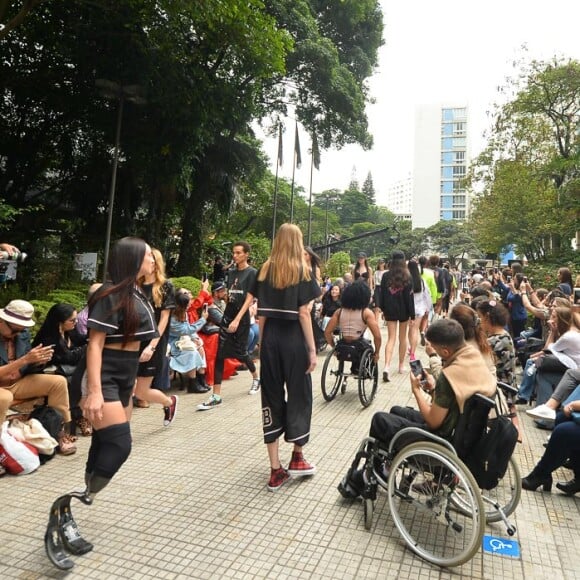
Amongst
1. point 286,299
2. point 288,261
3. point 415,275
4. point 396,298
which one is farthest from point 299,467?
point 415,275

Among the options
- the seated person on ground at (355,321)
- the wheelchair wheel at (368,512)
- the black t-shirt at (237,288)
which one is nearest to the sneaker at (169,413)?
the black t-shirt at (237,288)

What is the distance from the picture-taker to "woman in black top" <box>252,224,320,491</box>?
11.8ft

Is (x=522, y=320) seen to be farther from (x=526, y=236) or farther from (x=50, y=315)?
(x=526, y=236)

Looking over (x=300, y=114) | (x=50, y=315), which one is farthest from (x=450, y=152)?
(x=50, y=315)

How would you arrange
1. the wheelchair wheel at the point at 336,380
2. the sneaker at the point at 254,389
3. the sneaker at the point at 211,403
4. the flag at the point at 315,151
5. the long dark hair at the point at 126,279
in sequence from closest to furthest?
the long dark hair at the point at 126,279
the sneaker at the point at 211,403
the wheelchair wheel at the point at 336,380
the sneaker at the point at 254,389
the flag at the point at 315,151

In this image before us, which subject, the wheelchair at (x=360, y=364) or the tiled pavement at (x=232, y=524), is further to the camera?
the wheelchair at (x=360, y=364)

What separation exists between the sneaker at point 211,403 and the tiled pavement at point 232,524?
98cm

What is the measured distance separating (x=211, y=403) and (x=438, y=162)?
119m

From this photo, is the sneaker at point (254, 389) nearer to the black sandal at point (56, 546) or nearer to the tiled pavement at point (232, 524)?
the tiled pavement at point (232, 524)

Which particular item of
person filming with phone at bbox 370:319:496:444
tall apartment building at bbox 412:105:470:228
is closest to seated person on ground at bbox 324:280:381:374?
person filming with phone at bbox 370:319:496:444

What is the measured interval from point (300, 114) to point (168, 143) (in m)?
7.23

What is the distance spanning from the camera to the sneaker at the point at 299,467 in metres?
3.73

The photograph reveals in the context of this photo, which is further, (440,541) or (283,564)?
(440,541)

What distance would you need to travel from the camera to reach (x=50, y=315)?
4574 millimetres
